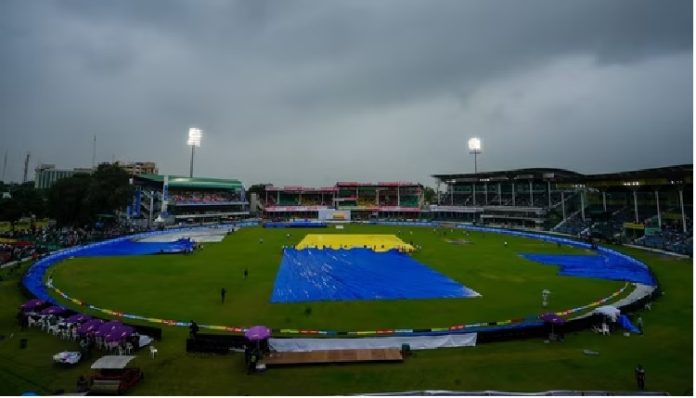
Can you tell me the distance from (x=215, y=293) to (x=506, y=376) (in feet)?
68.5

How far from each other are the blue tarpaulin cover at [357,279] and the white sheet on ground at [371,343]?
885 cm

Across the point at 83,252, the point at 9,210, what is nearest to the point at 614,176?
the point at 83,252

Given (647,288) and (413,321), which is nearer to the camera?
(413,321)

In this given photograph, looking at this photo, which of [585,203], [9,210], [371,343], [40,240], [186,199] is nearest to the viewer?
[371,343]

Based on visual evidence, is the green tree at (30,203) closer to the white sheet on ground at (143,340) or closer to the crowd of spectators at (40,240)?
the crowd of spectators at (40,240)

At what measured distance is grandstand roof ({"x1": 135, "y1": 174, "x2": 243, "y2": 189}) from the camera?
301ft

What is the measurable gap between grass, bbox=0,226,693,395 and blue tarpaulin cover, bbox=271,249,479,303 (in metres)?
1.75

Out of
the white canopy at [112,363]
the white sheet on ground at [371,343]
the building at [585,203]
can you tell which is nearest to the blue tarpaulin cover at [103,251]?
the white canopy at [112,363]

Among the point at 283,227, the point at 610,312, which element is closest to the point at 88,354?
the point at 610,312

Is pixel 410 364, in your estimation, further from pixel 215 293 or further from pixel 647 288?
pixel 647 288

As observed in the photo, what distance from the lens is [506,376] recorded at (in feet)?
49.4

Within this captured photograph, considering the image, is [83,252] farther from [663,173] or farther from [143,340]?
[663,173]

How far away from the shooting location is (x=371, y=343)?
1788 centimetres

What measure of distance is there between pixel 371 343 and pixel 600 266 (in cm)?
3310
